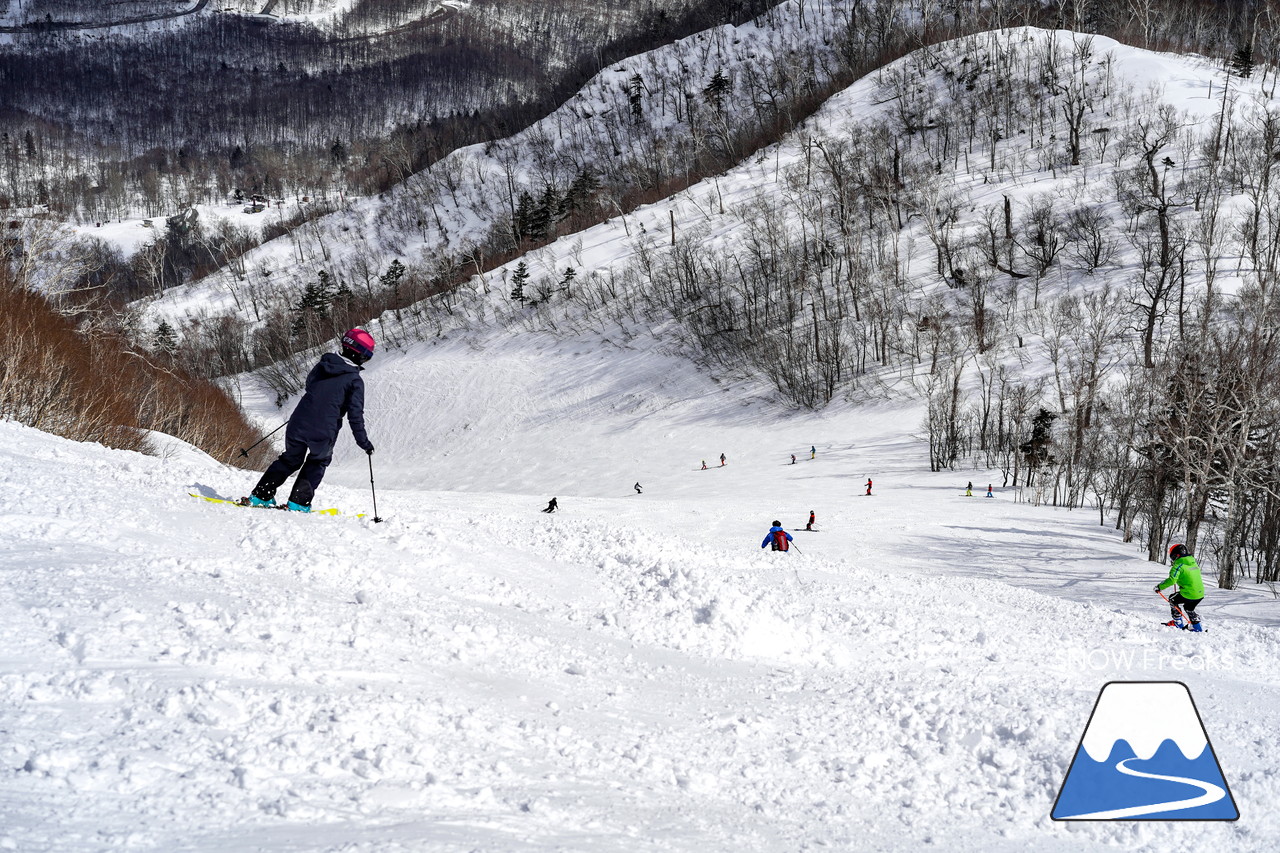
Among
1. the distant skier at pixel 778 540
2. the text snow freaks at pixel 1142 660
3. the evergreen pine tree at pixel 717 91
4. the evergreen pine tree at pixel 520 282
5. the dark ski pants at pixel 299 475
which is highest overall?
the evergreen pine tree at pixel 717 91

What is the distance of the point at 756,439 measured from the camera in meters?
51.2

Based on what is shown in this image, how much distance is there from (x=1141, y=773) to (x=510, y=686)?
448cm

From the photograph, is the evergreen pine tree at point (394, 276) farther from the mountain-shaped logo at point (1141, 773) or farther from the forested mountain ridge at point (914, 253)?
the mountain-shaped logo at point (1141, 773)

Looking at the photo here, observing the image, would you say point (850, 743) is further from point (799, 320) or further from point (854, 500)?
point (799, 320)

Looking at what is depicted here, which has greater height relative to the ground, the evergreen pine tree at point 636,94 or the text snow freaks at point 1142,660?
the evergreen pine tree at point 636,94

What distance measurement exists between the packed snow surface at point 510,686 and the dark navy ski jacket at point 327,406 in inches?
40.3

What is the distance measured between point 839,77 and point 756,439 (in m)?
73.7

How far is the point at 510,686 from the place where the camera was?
208 inches

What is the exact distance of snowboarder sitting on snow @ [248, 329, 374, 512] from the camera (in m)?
8.80

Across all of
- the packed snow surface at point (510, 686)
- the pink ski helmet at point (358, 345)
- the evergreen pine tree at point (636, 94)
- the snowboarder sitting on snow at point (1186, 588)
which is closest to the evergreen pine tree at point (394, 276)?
the evergreen pine tree at point (636, 94)

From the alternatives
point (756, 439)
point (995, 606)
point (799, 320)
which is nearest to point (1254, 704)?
point (995, 606)

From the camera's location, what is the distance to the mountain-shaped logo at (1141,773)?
4.82 m

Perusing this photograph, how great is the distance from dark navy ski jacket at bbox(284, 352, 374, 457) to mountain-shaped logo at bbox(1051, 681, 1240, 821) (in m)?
7.66

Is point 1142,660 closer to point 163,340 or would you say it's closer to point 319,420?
point 319,420
